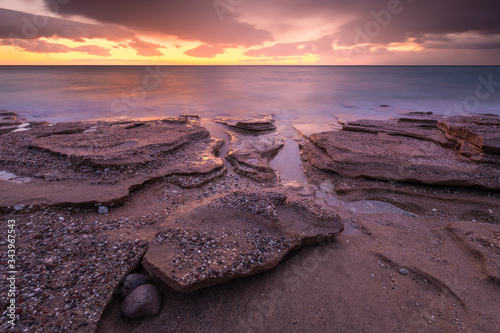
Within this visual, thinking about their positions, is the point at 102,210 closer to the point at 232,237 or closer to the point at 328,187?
the point at 232,237

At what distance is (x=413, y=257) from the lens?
12.2 feet

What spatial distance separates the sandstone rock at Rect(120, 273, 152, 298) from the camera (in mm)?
2957

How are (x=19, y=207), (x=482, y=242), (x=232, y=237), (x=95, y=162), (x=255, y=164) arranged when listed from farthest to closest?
(x=255, y=164) < (x=95, y=162) < (x=19, y=207) < (x=482, y=242) < (x=232, y=237)

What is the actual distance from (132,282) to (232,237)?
57.3 inches

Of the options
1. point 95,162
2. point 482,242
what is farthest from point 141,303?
point 482,242

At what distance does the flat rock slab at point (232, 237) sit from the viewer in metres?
2.97

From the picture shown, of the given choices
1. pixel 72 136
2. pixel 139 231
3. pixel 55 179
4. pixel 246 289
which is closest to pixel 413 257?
pixel 246 289

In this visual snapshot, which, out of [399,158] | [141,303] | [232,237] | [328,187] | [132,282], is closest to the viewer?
[141,303]

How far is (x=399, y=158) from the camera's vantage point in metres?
6.79

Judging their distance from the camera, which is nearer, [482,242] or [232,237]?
[232,237]

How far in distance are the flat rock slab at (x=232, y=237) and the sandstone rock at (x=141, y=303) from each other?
23 cm

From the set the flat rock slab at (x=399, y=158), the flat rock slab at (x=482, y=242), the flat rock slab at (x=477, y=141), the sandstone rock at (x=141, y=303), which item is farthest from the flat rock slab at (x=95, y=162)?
the flat rock slab at (x=477, y=141)

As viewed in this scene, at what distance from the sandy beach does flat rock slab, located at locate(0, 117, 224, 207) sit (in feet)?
0.15

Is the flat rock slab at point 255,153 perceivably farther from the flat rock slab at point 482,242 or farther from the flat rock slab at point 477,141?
the flat rock slab at point 477,141
